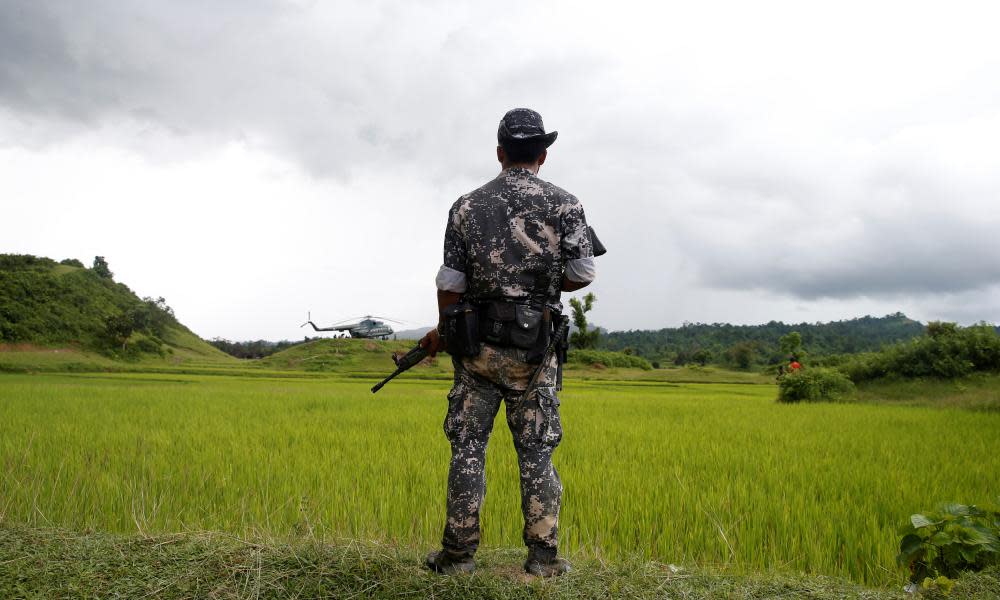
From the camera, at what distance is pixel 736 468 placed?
5500mm

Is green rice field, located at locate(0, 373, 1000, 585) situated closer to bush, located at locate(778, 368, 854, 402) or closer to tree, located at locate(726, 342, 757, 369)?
bush, located at locate(778, 368, 854, 402)

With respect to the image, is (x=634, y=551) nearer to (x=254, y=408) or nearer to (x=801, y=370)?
(x=254, y=408)

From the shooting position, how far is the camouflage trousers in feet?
9.00

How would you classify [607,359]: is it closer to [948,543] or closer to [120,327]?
[120,327]

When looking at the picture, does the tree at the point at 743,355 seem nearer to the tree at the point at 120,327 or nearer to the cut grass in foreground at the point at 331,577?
the tree at the point at 120,327

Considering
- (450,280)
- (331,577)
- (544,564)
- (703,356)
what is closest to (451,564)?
(544,564)

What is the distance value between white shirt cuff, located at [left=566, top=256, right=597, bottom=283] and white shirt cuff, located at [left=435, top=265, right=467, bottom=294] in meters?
0.54

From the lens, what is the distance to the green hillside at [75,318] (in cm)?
3048

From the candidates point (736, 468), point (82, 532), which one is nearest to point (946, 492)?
point (736, 468)

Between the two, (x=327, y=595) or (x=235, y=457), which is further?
(x=235, y=457)

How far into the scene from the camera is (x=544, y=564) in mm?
2748

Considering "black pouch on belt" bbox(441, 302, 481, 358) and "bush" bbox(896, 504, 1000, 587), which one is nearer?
"black pouch on belt" bbox(441, 302, 481, 358)

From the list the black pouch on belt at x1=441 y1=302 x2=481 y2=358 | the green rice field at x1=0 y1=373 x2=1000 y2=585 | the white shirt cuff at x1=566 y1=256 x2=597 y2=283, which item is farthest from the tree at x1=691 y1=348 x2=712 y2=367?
the black pouch on belt at x1=441 y1=302 x2=481 y2=358

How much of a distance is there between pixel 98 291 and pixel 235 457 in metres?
40.2
